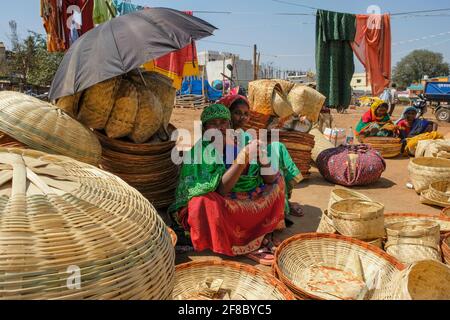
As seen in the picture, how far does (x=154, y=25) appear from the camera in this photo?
2.61 m

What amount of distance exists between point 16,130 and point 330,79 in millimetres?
4861

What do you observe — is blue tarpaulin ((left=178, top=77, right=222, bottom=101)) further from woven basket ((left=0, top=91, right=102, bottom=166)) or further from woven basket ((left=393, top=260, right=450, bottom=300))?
woven basket ((left=393, top=260, right=450, bottom=300))

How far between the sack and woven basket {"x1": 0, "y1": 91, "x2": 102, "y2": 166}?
3.33 m

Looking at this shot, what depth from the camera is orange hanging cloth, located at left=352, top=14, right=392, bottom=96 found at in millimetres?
5863

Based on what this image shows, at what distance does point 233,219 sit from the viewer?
8.66ft

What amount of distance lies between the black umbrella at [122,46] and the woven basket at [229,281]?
1.42 m

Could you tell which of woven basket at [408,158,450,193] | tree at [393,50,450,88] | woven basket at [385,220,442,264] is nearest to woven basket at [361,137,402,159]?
woven basket at [408,158,450,193]

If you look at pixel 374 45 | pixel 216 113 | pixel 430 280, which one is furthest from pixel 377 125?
pixel 430 280

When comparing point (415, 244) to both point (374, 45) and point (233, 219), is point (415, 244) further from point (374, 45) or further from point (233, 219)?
point (374, 45)

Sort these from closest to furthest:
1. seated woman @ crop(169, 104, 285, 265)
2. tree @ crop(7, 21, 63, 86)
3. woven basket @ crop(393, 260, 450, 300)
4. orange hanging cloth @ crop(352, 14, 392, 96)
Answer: woven basket @ crop(393, 260, 450, 300)
seated woman @ crop(169, 104, 285, 265)
orange hanging cloth @ crop(352, 14, 392, 96)
tree @ crop(7, 21, 63, 86)

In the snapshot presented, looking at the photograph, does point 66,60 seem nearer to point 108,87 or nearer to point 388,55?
point 108,87

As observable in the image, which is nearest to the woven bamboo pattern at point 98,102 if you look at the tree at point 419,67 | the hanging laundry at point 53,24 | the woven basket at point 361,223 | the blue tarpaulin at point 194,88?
the woven basket at point 361,223
